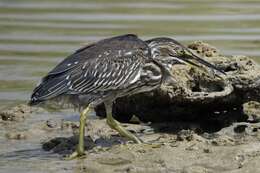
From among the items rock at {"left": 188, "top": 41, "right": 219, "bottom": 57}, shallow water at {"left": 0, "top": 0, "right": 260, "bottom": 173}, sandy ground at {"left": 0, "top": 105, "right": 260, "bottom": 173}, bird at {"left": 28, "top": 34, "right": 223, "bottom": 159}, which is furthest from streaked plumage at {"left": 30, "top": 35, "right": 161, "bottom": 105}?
shallow water at {"left": 0, "top": 0, "right": 260, "bottom": 173}

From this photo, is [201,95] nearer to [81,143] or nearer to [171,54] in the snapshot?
[171,54]

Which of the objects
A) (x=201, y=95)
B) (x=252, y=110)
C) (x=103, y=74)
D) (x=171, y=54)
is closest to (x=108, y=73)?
(x=103, y=74)

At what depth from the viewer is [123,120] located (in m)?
9.66

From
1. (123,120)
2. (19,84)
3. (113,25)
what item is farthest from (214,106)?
(113,25)

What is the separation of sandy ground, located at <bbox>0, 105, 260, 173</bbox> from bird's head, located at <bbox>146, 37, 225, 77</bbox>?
66 cm

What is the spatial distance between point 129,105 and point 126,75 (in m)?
1.06

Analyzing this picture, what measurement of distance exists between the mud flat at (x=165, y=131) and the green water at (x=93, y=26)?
5.48 ft

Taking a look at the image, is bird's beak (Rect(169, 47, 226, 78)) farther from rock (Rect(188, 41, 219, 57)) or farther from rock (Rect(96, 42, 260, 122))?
rock (Rect(188, 41, 219, 57))

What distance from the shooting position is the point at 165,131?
30.3 feet

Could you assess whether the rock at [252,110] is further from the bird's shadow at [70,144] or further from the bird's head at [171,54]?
the bird's shadow at [70,144]

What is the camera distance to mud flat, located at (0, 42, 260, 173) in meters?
8.07

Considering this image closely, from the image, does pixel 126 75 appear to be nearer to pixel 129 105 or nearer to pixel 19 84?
pixel 129 105

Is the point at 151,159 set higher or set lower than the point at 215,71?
lower

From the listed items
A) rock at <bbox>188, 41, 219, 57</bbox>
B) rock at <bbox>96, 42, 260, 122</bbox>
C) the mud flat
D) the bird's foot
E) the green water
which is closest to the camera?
the mud flat
